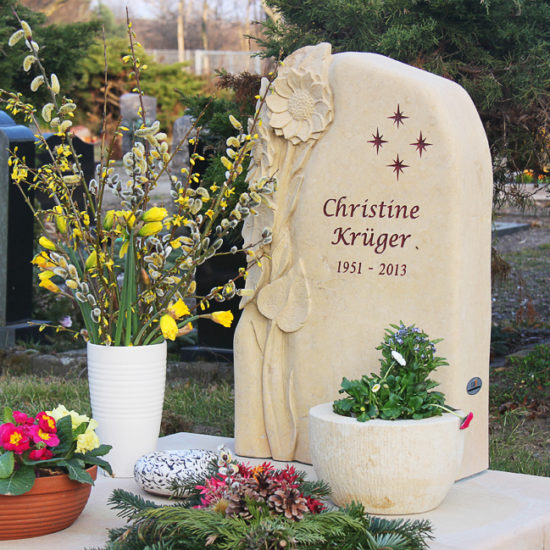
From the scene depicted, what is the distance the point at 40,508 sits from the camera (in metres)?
3.13

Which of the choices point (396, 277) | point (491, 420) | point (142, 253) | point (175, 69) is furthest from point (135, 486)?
point (175, 69)

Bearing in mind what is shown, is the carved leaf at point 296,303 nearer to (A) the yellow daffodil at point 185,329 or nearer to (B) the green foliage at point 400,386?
(A) the yellow daffodil at point 185,329

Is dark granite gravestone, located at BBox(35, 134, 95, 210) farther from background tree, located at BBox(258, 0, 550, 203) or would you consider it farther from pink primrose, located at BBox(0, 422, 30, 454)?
pink primrose, located at BBox(0, 422, 30, 454)

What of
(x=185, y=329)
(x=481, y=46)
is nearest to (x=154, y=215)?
(x=185, y=329)

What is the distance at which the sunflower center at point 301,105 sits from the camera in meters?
4.15

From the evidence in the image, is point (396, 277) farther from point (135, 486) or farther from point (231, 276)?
point (231, 276)

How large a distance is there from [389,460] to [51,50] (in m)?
9.04

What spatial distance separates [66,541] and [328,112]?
7.17ft

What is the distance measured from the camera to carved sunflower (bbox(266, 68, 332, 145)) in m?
4.10

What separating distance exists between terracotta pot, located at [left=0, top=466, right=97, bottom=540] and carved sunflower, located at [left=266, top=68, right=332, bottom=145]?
1.87 metres

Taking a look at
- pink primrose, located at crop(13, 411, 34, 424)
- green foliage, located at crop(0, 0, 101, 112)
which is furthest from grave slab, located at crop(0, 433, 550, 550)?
green foliage, located at crop(0, 0, 101, 112)

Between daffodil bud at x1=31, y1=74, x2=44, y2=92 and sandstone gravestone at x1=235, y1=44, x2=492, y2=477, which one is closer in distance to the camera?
daffodil bud at x1=31, y1=74, x2=44, y2=92

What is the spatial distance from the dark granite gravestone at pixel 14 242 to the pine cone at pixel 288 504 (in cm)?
515

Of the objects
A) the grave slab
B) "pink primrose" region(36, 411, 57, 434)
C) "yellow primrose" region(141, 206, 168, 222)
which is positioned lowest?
the grave slab
